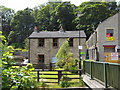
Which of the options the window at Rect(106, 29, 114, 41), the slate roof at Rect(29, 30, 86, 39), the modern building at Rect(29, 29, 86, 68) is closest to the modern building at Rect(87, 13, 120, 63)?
the window at Rect(106, 29, 114, 41)

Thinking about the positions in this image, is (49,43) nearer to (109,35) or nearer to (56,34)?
(56,34)

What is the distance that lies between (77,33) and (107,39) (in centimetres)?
206

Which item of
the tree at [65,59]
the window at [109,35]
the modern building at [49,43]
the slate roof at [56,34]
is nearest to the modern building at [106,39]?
the window at [109,35]

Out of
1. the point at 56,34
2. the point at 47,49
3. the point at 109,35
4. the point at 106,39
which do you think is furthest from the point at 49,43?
the point at 109,35

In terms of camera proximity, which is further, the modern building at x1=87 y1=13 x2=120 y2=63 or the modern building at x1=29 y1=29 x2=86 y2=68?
the modern building at x1=87 y1=13 x2=120 y2=63

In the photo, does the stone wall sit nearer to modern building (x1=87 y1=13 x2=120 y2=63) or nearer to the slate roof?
the slate roof

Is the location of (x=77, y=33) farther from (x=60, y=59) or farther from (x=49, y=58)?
(x=60, y=59)

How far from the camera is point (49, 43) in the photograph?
1005 centimetres

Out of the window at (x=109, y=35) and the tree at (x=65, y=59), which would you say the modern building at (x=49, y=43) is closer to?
the window at (x=109, y=35)

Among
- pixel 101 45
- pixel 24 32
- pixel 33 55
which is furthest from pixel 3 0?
pixel 101 45

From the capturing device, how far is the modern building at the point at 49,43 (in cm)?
980

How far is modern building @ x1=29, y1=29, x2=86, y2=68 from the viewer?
32.2 feet

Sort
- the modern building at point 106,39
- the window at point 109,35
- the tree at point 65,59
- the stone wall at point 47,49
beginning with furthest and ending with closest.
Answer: the window at point 109,35
the modern building at point 106,39
the stone wall at point 47,49
the tree at point 65,59

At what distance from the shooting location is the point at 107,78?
2348 mm
